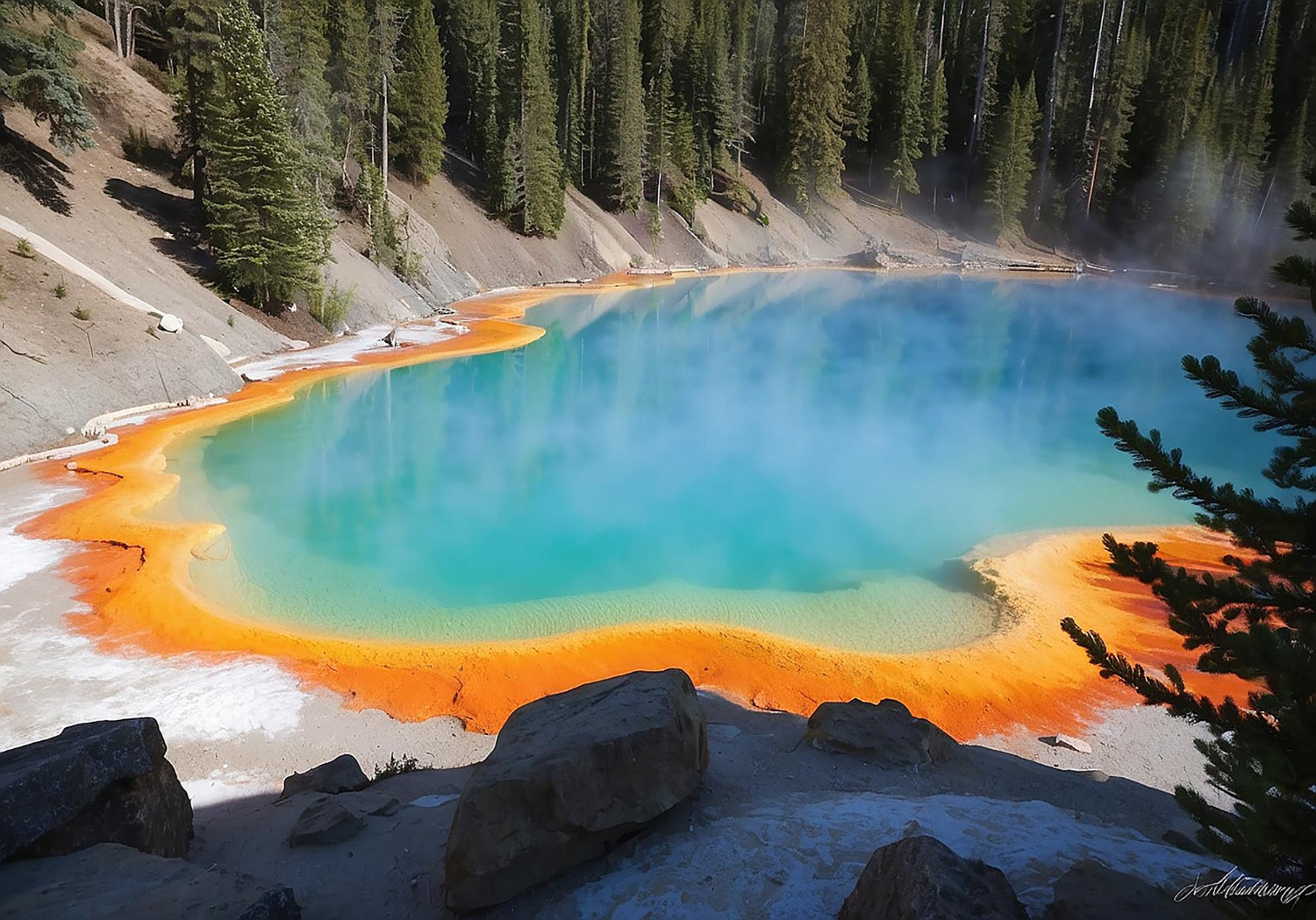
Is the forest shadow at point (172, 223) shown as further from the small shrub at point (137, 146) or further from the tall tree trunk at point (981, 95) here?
the tall tree trunk at point (981, 95)

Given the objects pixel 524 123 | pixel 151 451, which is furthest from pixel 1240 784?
pixel 524 123

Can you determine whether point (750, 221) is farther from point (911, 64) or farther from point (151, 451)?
point (151, 451)

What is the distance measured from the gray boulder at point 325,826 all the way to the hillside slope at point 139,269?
13.1 m

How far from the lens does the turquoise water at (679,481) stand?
11.6 m

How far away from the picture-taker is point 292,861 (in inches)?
186

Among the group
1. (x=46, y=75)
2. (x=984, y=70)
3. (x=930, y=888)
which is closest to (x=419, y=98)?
(x=46, y=75)

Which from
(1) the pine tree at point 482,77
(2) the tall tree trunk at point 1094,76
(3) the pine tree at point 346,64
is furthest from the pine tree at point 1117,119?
(3) the pine tree at point 346,64

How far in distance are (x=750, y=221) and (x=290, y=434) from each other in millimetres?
50806

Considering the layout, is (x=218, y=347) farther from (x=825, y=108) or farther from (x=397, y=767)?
(x=825, y=108)

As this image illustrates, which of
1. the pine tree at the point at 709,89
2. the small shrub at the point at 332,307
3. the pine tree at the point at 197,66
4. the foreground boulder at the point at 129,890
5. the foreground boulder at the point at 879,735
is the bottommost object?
the foreground boulder at the point at 879,735

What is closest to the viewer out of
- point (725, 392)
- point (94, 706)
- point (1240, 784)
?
point (1240, 784)

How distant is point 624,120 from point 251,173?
35868 mm

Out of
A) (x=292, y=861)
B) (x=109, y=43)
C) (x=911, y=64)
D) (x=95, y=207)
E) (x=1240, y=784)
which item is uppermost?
(x=911, y=64)

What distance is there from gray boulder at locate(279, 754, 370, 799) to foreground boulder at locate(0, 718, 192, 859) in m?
1.17
